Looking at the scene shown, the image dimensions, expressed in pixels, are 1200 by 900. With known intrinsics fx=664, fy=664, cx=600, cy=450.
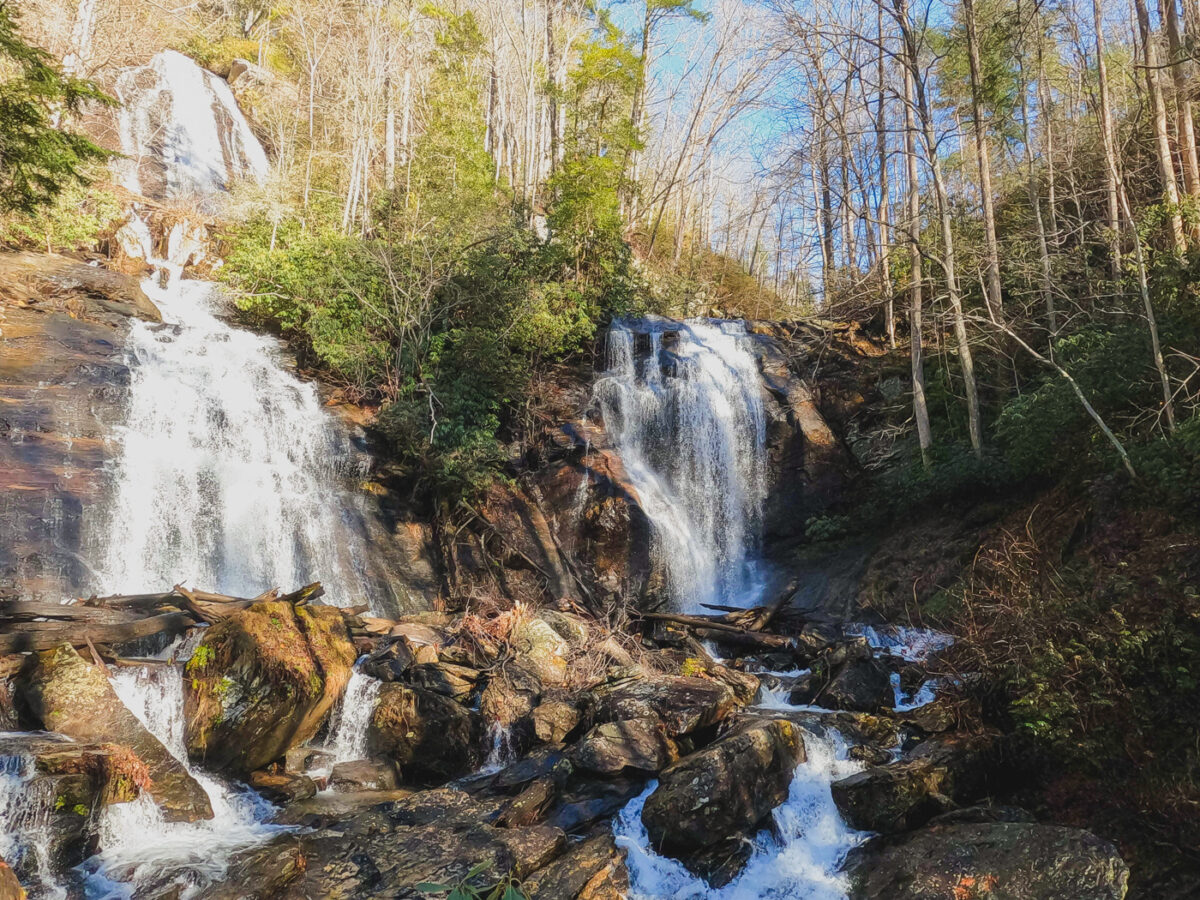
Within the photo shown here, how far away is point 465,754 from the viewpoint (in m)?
7.45

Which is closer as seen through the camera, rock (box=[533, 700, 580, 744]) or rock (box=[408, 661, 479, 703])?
rock (box=[533, 700, 580, 744])

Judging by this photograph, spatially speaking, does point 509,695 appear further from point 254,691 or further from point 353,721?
point 254,691

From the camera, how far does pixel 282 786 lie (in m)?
6.61

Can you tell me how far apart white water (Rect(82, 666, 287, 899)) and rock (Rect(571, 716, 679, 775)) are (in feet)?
9.51

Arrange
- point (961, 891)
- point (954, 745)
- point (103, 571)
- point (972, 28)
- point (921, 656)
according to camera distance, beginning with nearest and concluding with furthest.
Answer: point (961, 891), point (954, 745), point (921, 656), point (103, 571), point (972, 28)

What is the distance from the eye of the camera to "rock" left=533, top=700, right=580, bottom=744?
750 centimetres

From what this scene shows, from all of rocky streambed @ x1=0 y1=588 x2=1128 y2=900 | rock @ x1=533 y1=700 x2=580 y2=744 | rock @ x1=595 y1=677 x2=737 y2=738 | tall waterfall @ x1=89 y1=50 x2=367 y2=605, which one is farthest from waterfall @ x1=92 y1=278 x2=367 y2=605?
rock @ x1=595 y1=677 x2=737 y2=738

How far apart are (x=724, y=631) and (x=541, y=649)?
124 inches

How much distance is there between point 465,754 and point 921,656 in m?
5.94

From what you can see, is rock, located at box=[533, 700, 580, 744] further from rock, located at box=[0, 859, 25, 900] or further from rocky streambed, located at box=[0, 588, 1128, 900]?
rock, located at box=[0, 859, 25, 900]

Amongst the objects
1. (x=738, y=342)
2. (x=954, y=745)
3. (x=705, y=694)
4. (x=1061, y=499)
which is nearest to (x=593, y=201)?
(x=738, y=342)

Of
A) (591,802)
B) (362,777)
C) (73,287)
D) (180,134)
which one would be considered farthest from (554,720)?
(180,134)

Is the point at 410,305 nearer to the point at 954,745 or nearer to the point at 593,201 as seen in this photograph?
the point at 593,201

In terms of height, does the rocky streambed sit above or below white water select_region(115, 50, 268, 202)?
below
